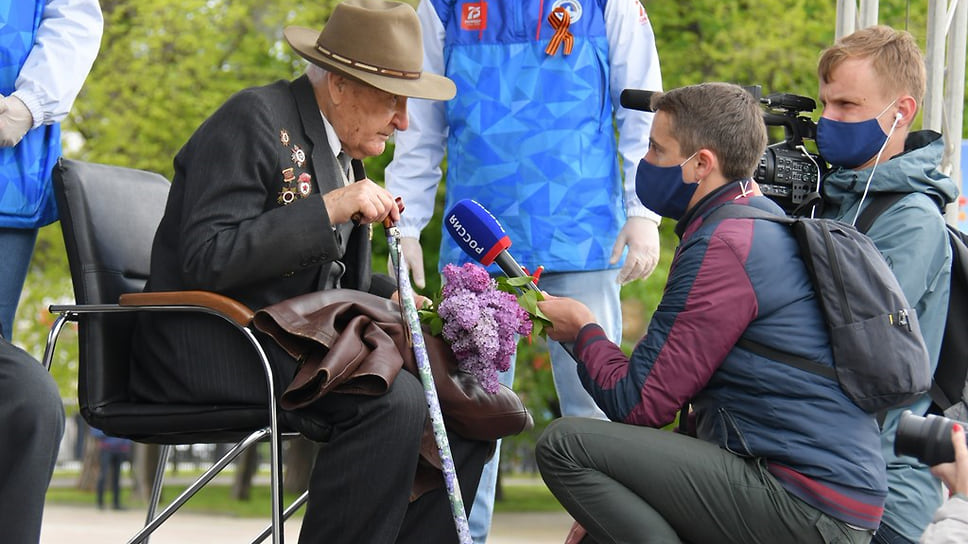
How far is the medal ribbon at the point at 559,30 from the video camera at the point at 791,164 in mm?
615

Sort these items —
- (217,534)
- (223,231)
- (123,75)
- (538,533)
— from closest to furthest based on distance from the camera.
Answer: (223,231)
(217,534)
(538,533)
(123,75)

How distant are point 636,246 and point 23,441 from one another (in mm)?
1813

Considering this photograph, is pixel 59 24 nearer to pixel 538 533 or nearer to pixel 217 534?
pixel 217 534

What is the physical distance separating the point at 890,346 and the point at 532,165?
55.6 inches

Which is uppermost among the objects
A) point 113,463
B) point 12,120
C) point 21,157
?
point 12,120

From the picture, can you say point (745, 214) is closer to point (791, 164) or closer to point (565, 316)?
point (565, 316)

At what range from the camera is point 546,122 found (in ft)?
13.1

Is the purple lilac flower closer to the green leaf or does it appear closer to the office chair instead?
the green leaf

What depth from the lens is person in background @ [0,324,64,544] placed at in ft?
10.1

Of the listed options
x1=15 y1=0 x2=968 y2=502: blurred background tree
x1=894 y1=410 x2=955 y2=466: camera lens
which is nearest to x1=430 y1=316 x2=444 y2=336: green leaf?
x1=894 y1=410 x2=955 y2=466: camera lens

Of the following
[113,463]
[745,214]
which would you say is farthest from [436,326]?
[113,463]

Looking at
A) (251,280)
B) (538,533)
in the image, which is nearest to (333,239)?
(251,280)

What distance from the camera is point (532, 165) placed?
157 inches

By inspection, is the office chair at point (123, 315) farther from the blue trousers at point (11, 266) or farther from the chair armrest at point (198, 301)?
the blue trousers at point (11, 266)
